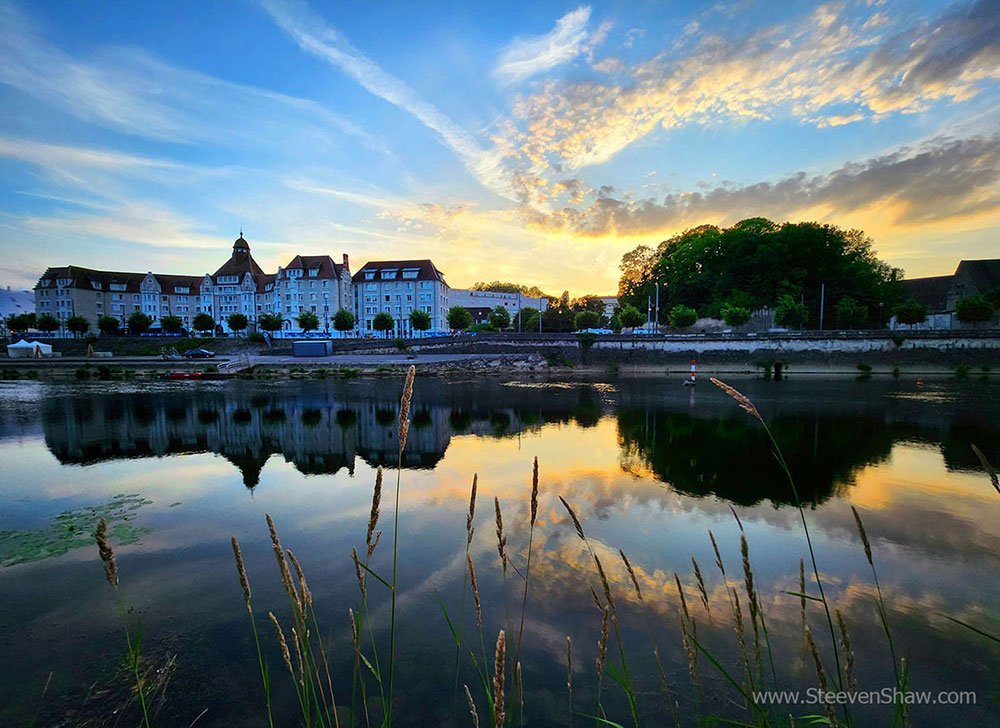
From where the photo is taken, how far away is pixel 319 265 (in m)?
74.7

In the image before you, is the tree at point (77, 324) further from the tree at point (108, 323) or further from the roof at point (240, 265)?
the roof at point (240, 265)

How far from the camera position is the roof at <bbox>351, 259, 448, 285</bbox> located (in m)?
77.4

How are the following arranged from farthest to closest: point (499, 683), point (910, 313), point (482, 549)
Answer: point (910, 313) → point (482, 549) → point (499, 683)

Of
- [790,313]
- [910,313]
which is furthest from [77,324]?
[910,313]

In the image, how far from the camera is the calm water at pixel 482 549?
4.11 meters

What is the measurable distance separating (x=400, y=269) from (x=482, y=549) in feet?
253

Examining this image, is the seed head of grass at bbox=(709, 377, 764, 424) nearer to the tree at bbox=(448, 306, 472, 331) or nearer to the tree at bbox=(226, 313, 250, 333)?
the tree at bbox=(448, 306, 472, 331)

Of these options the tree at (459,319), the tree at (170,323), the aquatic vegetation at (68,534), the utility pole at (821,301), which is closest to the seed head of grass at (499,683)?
the aquatic vegetation at (68,534)

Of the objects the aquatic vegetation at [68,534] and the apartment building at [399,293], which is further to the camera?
the apartment building at [399,293]

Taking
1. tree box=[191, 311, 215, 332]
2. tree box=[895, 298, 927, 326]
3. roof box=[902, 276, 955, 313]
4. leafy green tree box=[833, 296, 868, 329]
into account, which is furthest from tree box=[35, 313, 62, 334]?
roof box=[902, 276, 955, 313]

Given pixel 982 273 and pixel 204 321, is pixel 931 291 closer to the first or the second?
pixel 982 273

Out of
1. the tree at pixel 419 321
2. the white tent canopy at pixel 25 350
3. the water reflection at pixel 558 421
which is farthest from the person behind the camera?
the tree at pixel 419 321

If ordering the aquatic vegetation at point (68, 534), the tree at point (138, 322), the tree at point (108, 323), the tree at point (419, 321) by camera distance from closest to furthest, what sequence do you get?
the aquatic vegetation at point (68, 534) < the tree at point (419, 321) < the tree at point (108, 323) < the tree at point (138, 322)

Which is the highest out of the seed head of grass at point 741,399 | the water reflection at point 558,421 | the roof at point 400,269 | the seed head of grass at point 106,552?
the roof at point 400,269
